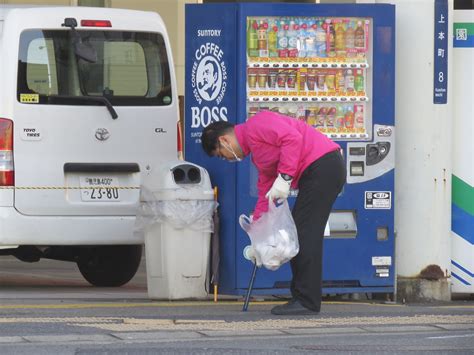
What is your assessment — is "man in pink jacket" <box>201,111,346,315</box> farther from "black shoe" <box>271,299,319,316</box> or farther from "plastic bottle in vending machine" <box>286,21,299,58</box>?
"plastic bottle in vending machine" <box>286,21,299,58</box>

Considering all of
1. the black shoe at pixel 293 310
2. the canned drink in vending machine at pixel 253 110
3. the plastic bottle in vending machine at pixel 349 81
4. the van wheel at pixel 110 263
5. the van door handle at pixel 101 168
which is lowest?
the van wheel at pixel 110 263

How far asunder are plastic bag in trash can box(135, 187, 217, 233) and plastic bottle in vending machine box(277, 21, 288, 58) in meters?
1.22

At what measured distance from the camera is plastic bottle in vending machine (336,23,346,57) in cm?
990

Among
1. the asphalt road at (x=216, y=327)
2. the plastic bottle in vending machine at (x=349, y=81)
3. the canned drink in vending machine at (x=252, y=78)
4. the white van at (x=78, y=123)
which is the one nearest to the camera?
the asphalt road at (x=216, y=327)

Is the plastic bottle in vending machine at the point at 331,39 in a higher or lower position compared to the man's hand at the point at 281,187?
higher

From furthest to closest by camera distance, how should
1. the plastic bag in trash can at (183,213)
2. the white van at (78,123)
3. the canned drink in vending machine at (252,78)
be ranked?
the white van at (78,123), the canned drink in vending machine at (252,78), the plastic bag in trash can at (183,213)

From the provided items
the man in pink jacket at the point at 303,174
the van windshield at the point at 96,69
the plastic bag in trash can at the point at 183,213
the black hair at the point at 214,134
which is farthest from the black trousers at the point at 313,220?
the van windshield at the point at 96,69

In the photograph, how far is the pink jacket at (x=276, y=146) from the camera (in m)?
8.62

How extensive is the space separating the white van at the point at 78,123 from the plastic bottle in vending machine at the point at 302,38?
5.79 feet

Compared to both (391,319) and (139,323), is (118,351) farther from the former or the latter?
(391,319)

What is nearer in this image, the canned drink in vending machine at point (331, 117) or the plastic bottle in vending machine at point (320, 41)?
the plastic bottle in vending machine at point (320, 41)

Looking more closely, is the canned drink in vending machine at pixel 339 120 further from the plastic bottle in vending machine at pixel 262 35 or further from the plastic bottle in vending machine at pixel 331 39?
the plastic bottle in vending machine at pixel 262 35

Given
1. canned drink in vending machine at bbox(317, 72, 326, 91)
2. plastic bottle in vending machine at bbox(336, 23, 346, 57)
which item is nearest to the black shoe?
canned drink in vending machine at bbox(317, 72, 326, 91)

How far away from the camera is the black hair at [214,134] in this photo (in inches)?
347
